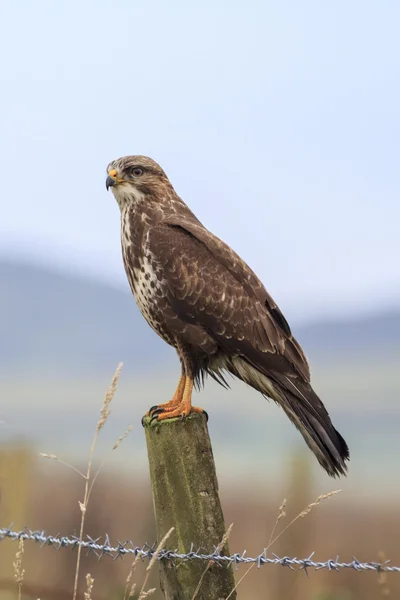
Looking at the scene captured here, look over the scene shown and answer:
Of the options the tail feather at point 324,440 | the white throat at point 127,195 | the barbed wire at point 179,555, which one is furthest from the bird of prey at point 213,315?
the barbed wire at point 179,555

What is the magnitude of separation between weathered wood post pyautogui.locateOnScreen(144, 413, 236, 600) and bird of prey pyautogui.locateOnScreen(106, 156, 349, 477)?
102 cm

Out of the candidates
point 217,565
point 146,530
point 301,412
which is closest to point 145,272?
point 301,412

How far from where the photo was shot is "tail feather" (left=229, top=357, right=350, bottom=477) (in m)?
4.66

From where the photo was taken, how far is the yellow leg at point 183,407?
4184 mm

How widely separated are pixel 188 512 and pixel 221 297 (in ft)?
5.53

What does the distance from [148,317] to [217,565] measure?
1.78 meters

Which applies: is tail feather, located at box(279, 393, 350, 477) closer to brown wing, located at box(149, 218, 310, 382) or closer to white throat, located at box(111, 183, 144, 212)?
brown wing, located at box(149, 218, 310, 382)

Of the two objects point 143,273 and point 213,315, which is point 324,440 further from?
point 143,273

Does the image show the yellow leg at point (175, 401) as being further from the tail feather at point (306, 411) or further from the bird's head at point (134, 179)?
the bird's head at point (134, 179)

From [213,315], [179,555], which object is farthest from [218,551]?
[213,315]

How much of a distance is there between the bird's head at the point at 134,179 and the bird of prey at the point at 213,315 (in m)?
0.16

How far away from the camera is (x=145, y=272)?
4.99 meters

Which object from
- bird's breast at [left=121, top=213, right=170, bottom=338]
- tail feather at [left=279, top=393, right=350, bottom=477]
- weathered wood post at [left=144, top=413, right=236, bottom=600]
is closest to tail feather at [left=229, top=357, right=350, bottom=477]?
tail feather at [left=279, top=393, right=350, bottom=477]

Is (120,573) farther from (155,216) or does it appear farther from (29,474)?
(155,216)
